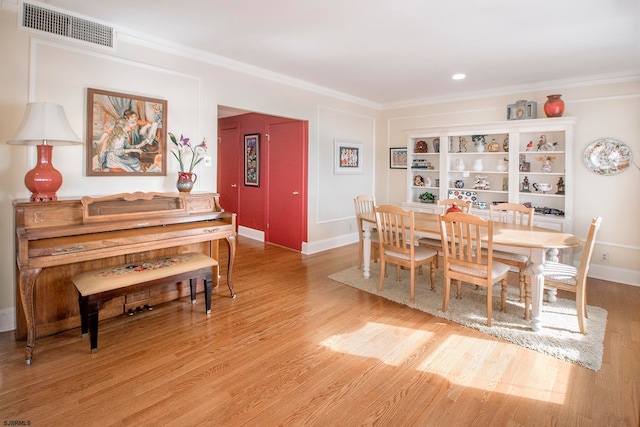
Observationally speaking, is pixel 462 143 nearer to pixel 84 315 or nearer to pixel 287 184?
pixel 287 184

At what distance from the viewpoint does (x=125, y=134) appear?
333 cm

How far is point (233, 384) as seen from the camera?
221cm

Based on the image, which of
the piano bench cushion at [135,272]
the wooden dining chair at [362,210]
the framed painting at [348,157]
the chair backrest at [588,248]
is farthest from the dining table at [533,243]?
the framed painting at [348,157]

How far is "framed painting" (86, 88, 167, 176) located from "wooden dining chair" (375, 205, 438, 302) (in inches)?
90.5

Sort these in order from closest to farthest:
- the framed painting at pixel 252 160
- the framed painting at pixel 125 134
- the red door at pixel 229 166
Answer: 1. the framed painting at pixel 125 134
2. the framed painting at pixel 252 160
3. the red door at pixel 229 166

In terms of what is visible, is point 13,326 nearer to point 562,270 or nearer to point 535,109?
point 562,270

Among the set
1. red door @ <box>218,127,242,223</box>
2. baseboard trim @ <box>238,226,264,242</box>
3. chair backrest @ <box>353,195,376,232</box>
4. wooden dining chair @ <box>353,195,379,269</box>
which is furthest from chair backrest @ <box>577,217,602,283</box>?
red door @ <box>218,127,242,223</box>

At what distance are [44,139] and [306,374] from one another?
2.45m

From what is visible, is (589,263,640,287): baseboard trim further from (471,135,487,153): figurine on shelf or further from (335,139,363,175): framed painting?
(335,139,363,175): framed painting

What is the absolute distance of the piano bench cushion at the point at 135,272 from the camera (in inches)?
100

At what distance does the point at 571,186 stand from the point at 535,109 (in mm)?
1121

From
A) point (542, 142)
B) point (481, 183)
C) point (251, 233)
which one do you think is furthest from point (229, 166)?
point (542, 142)

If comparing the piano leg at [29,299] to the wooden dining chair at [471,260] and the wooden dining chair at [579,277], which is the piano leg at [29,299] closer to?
the wooden dining chair at [471,260]

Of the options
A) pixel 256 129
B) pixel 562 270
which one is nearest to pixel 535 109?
pixel 562 270
